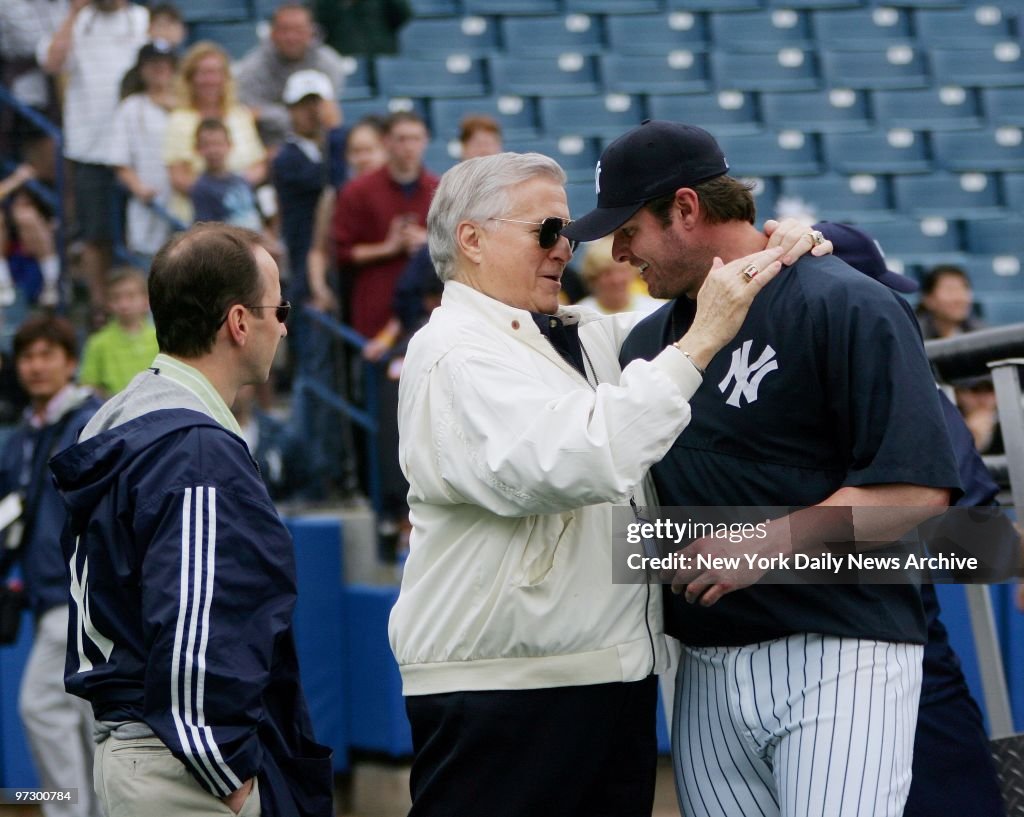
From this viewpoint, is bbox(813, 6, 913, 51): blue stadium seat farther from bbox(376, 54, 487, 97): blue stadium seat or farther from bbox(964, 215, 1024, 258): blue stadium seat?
bbox(376, 54, 487, 97): blue stadium seat

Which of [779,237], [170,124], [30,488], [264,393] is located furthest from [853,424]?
[170,124]

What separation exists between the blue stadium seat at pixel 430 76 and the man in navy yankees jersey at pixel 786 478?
7980mm

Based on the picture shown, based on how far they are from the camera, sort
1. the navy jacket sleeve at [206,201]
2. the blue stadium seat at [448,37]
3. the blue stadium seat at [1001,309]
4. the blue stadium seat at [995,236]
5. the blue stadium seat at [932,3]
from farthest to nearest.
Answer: the blue stadium seat at [932,3], the blue stadium seat at [448,37], the blue stadium seat at [995,236], the blue stadium seat at [1001,309], the navy jacket sleeve at [206,201]

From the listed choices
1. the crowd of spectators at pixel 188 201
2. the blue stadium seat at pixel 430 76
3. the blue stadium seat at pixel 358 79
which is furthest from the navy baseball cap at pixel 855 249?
the blue stadium seat at pixel 430 76

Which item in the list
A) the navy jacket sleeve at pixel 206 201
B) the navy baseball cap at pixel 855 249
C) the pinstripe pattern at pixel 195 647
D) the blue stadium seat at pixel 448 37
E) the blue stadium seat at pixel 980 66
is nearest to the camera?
the pinstripe pattern at pixel 195 647

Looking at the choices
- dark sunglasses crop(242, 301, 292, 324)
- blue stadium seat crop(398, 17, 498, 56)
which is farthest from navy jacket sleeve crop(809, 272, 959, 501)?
blue stadium seat crop(398, 17, 498, 56)

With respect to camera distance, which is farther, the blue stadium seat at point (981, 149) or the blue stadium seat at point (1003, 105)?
the blue stadium seat at point (1003, 105)

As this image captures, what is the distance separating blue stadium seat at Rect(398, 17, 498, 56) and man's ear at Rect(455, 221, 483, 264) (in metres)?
8.48

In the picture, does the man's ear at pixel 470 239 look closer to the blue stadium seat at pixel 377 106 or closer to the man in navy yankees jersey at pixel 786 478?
the man in navy yankees jersey at pixel 786 478

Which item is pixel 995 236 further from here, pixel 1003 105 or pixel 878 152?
pixel 1003 105

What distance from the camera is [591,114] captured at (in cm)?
1053

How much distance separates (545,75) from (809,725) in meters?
9.04

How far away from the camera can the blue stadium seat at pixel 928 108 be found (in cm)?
1104

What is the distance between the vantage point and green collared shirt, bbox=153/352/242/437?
233cm
